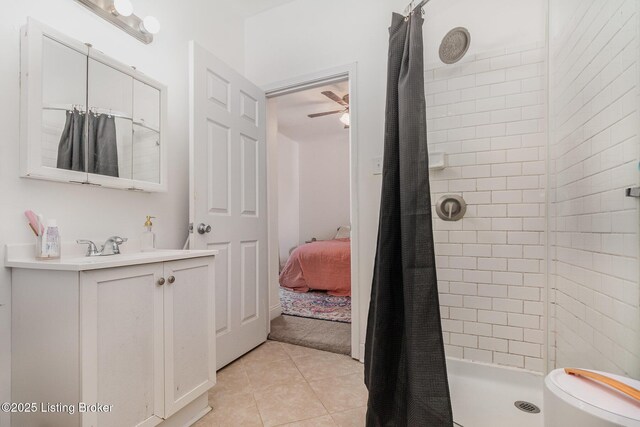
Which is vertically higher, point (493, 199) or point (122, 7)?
point (122, 7)

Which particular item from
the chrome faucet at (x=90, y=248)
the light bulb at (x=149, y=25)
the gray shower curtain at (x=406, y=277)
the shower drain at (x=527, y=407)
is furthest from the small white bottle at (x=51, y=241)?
the shower drain at (x=527, y=407)

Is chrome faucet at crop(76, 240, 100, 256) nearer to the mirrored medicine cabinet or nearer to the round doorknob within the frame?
the mirrored medicine cabinet

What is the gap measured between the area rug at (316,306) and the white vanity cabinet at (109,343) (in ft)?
5.35

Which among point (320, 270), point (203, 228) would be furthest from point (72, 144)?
point (320, 270)

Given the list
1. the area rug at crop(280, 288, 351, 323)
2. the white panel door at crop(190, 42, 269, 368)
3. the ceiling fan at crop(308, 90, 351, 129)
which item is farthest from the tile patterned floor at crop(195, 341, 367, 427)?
the ceiling fan at crop(308, 90, 351, 129)

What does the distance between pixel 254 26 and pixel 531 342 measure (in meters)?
2.89

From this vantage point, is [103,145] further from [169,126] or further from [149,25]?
[149,25]

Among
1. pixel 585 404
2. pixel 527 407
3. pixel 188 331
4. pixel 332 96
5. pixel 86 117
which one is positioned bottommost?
pixel 527 407

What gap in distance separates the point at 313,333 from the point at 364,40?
223 centimetres

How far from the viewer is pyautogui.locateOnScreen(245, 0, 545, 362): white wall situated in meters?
1.51

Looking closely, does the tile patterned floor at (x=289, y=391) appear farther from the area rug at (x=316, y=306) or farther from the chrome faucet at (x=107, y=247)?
the chrome faucet at (x=107, y=247)

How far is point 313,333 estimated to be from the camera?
95.0 inches

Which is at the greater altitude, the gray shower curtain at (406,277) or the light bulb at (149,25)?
the light bulb at (149,25)

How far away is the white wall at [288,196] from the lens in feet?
17.9
